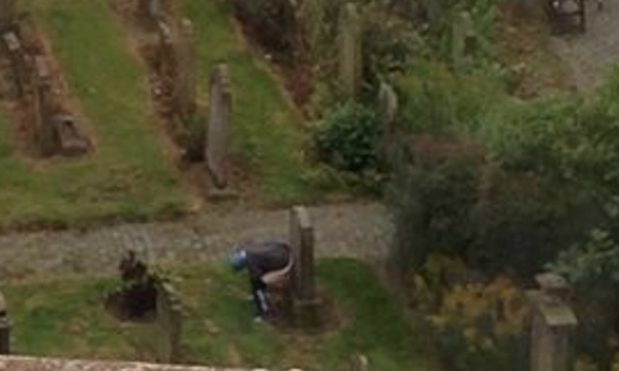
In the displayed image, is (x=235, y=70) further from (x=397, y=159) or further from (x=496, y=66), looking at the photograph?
(x=397, y=159)

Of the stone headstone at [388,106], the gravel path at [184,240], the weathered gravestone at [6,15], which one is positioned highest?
the weathered gravestone at [6,15]

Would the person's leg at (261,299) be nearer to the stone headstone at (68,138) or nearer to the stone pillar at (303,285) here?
the stone pillar at (303,285)

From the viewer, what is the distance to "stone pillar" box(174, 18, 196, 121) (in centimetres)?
1878

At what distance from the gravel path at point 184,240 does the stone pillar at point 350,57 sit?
1.76m

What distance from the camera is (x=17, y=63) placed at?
64.8ft

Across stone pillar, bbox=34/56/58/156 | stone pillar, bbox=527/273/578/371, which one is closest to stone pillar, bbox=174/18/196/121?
stone pillar, bbox=34/56/58/156

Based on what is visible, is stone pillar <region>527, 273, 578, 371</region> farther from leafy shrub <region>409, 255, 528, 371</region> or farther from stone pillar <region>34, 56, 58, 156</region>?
stone pillar <region>34, 56, 58, 156</region>

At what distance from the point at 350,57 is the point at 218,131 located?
6.30 feet

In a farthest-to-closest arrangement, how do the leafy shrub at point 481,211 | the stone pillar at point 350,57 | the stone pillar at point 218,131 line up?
the stone pillar at point 350,57
the stone pillar at point 218,131
the leafy shrub at point 481,211

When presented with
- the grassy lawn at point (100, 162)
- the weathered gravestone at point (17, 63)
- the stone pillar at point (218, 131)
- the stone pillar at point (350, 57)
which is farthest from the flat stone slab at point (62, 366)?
the weathered gravestone at point (17, 63)

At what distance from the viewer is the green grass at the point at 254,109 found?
18375mm

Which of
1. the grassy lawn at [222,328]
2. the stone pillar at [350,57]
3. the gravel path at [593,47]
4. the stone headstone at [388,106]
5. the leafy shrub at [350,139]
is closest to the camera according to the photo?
the grassy lawn at [222,328]

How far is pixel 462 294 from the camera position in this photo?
1504 cm

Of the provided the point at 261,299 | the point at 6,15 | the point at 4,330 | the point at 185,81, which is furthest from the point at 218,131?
the point at 4,330
